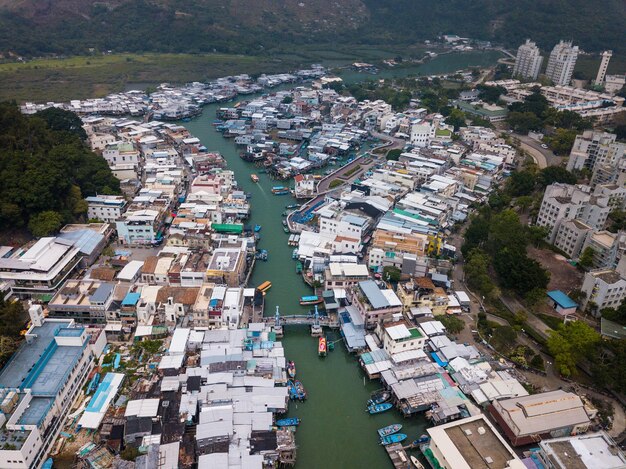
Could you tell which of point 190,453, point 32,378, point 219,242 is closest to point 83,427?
point 32,378

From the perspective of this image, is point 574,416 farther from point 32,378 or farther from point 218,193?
point 218,193

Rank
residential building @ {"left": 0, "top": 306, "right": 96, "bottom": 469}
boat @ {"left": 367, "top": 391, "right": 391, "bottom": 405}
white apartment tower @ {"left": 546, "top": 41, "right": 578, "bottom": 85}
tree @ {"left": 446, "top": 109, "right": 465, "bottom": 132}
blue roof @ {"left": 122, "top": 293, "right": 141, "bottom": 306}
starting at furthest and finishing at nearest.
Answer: white apartment tower @ {"left": 546, "top": 41, "right": 578, "bottom": 85}, tree @ {"left": 446, "top": 109, "right": 465, "bottom": 132}, blue roof @ {"left": 122, "top": 293, "right": 141, "bottom": 306}, boat @ {"left": 367, "top": 391, "right": 391, "bottom": 405}, residential building @ {"left": 0, "top": 306, "right": 96, "bottom": 469}

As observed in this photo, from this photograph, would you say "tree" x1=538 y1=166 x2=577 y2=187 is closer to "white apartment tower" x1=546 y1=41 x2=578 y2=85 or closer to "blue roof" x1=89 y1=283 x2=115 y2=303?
"blue roof" x1=89 y1=283 x2=115 y2=303

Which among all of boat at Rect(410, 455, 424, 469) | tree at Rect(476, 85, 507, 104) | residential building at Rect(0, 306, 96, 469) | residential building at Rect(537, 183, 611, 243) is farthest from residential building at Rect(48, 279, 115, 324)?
tree at Rect(476, 85, 507, 104)

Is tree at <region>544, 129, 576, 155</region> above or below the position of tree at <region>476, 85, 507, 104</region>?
below

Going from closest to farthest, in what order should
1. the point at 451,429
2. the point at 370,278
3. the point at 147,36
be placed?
the point at 451,429 → the point at 370,278 → the point at 147,36

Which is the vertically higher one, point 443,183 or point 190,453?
point 443,183
